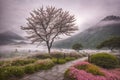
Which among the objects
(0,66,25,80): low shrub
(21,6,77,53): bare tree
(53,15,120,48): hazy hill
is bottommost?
(0,66,25,80): low shrub

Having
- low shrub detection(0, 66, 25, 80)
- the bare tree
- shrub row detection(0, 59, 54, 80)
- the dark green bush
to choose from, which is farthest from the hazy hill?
low shrub detection(0, 66, 25, 80)

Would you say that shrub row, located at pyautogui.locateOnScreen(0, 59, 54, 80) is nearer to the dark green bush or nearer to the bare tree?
the dark green bush

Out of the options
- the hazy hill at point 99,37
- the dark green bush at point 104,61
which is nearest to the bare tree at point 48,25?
the dark green bush at point 104,61

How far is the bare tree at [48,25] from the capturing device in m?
13.6

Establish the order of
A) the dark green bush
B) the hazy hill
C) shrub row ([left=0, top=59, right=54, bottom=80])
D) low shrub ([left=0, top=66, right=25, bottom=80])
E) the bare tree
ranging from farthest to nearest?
the hazy hill, the bare tree, the dark green bush, shrub row ([left=0, top=59, right=54, bottom=80]), low shrub ([left=0, top=66, right=25, bottom=80])

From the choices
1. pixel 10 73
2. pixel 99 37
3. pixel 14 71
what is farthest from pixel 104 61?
pixel 99 37

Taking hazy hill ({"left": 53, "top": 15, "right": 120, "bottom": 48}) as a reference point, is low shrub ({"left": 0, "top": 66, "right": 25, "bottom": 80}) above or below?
below

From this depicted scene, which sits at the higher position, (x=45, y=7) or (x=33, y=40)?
(x=45, y=7)

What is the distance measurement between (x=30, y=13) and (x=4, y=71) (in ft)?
33.8

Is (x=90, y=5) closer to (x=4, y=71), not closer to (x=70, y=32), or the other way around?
(x=70, y=32)

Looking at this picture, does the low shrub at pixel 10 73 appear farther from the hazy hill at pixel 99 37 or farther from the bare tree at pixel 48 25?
the hazy hill at pixel 99 37

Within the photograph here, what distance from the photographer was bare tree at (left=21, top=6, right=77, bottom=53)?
44.7 ft

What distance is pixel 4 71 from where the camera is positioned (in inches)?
179

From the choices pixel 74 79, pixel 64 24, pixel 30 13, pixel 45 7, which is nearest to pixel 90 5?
pixel 64 24
